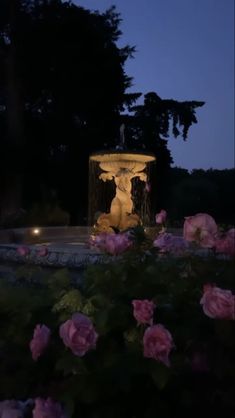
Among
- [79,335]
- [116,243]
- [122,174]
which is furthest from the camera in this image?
[122,174]

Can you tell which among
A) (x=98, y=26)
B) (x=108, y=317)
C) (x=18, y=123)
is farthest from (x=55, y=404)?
(x=98, y=26)

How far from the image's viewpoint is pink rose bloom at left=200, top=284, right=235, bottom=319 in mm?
1645

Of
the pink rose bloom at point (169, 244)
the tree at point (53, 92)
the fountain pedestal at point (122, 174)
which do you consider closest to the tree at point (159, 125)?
the tree at point (53, 92)

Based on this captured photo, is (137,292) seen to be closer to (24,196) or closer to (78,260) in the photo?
(78,260)

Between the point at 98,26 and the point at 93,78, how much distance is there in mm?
2669

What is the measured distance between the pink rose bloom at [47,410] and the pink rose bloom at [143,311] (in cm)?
37

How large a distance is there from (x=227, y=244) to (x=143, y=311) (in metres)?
0.35

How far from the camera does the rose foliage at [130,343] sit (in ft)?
5.55

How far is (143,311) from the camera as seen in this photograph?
1839 mm

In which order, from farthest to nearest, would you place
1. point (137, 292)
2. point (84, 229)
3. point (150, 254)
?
1. point (84, 229)
2. point (150, 254)
3. point (137, 292)

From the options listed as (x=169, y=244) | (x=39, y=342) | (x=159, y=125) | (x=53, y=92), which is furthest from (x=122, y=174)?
(x=159, y=125)


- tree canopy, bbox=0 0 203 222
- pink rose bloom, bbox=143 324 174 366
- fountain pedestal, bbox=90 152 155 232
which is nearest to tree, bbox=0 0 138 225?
tree canopy, bbox=0 0 203 222

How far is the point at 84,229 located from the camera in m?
14.4

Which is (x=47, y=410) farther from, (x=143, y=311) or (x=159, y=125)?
(x=159, y=125)
